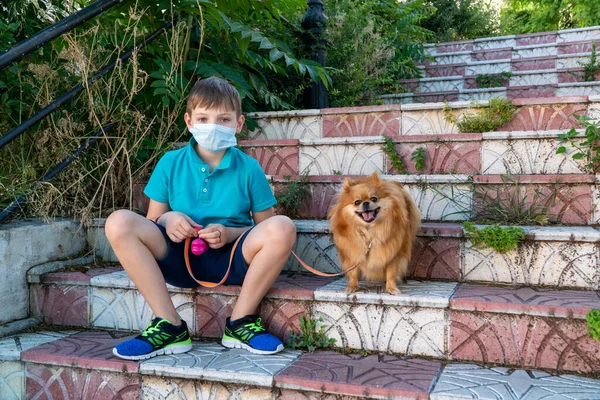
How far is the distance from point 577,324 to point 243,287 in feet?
4.49

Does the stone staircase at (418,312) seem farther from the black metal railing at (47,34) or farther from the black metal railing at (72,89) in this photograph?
A: the black metal railing at (47,34)

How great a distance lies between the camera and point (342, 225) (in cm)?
231

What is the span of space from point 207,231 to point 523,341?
141 cm

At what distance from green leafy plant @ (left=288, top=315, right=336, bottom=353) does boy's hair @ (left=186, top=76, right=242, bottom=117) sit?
1.08 m

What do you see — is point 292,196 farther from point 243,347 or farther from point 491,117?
point 491,117

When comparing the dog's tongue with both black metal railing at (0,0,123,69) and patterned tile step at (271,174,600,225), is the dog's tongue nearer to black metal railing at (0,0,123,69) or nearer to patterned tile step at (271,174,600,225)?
patterned tile step at (271,174,600,225)

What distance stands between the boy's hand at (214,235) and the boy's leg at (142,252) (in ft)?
0.70

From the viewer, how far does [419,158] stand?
9.98 ft

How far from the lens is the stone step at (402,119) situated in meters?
3.10

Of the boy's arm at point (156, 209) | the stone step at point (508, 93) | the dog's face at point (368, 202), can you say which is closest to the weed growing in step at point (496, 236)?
the dog's face at point (368, 202)

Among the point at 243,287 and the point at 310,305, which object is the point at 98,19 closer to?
the point at 243,287

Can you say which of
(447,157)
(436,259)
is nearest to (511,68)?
(447,157)

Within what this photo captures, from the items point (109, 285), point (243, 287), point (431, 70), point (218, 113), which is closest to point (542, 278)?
point (243, 287)

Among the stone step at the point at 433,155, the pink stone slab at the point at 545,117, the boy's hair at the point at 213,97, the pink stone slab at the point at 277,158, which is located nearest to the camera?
the boy's hair at the point at 213,97
